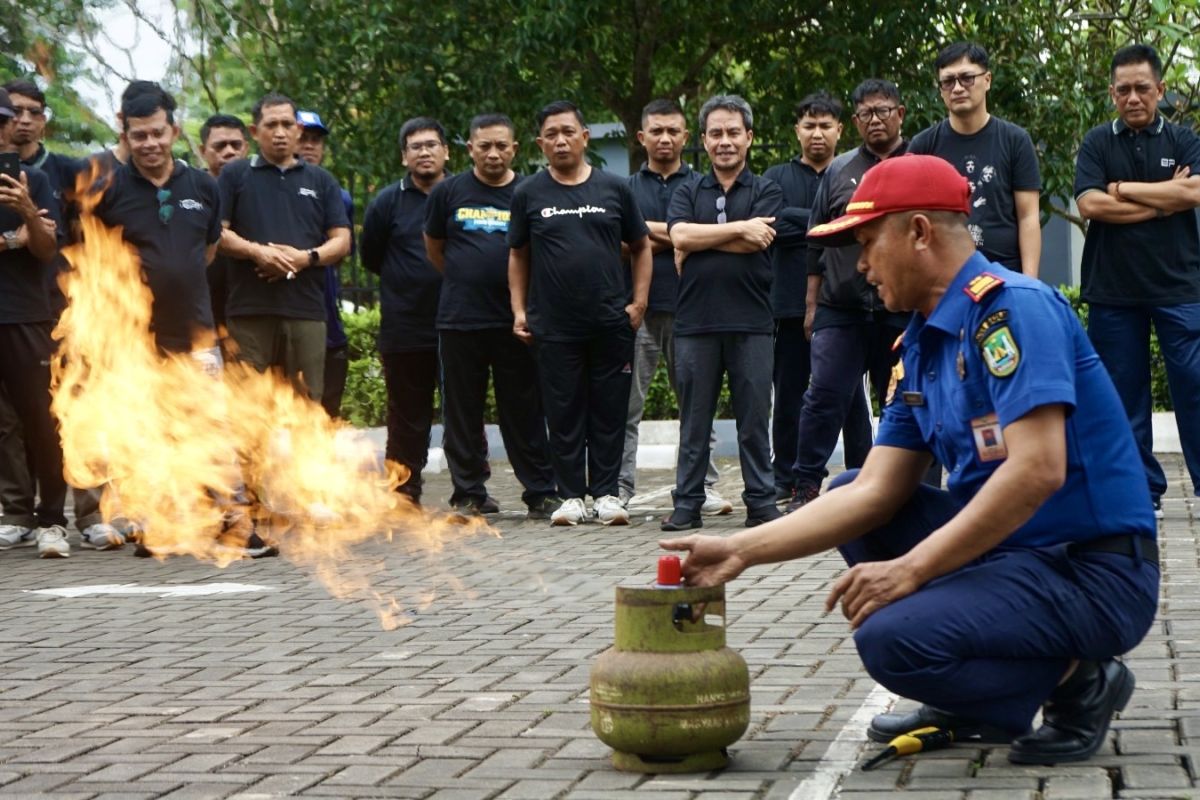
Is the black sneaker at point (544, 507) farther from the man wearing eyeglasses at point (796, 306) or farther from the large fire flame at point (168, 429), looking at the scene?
the man wearing eyeglasses at point (796, 306)

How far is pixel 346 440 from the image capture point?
43.3 feet

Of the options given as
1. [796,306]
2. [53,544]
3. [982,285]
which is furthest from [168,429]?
[982,285]

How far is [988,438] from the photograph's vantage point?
465 cm

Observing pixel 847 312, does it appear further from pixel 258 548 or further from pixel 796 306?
pixel 258 548

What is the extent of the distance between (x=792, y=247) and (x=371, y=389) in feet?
22.2

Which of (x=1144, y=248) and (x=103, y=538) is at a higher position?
(x=1144, y=248)

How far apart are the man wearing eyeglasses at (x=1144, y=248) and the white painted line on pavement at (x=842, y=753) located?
437cm

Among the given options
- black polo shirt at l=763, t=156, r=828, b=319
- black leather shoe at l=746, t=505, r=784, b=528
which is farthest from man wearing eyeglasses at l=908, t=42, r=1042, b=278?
black leather shoe at l=746, t=505, r=784, b=528

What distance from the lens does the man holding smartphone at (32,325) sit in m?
10.1

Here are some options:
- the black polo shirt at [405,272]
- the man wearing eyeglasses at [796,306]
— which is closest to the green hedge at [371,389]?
the black polo shirt at [405,272]

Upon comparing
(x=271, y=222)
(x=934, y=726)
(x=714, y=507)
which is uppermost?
(x=271, y=222)

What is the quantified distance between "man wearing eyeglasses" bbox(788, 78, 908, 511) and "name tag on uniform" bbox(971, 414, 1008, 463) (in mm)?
5297

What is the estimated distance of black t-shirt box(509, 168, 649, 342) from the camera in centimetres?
1099

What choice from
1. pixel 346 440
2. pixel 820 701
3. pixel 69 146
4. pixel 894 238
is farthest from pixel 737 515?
pixel 69 146
